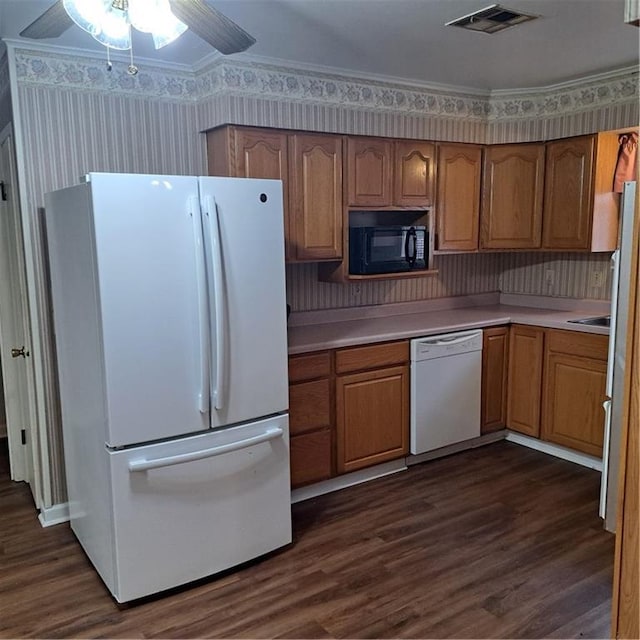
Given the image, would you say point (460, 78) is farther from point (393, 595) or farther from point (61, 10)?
point (393, 595)

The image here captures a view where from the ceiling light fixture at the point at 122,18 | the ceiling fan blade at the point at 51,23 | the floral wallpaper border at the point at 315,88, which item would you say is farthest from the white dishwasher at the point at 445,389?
the ceiling fan blade at the point at 51,23

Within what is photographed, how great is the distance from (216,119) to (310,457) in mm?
1948

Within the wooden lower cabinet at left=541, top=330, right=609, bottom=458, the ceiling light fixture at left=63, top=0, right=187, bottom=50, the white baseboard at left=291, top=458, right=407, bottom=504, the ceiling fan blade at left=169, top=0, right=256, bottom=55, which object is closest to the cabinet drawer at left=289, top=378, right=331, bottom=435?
the white baseboard at left=291, top=458, right=407, bottom=504

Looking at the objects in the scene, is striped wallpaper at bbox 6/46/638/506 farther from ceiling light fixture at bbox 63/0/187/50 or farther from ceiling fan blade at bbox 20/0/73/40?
ceiling light fixture at bbox 63/0/187/50

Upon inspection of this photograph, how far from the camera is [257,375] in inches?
104

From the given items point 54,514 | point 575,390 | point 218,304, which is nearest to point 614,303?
point 575,390

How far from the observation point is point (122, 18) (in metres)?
1.84

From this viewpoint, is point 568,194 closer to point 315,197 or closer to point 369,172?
point 369,172

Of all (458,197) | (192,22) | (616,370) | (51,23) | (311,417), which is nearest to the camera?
(192,22)

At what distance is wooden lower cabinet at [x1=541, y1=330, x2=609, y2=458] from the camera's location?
3.56m

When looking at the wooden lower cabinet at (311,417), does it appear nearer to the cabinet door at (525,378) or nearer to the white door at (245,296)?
the white door at (245,296)

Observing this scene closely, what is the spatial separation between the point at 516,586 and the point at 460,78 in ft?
9.90

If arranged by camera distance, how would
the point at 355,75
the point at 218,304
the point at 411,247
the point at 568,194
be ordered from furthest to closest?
the point at 568,194 < the point at 411,247 < the point at 355,75 < the point at 218,304

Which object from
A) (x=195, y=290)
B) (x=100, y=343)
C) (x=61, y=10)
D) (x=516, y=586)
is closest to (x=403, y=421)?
(x=516, y=586)
